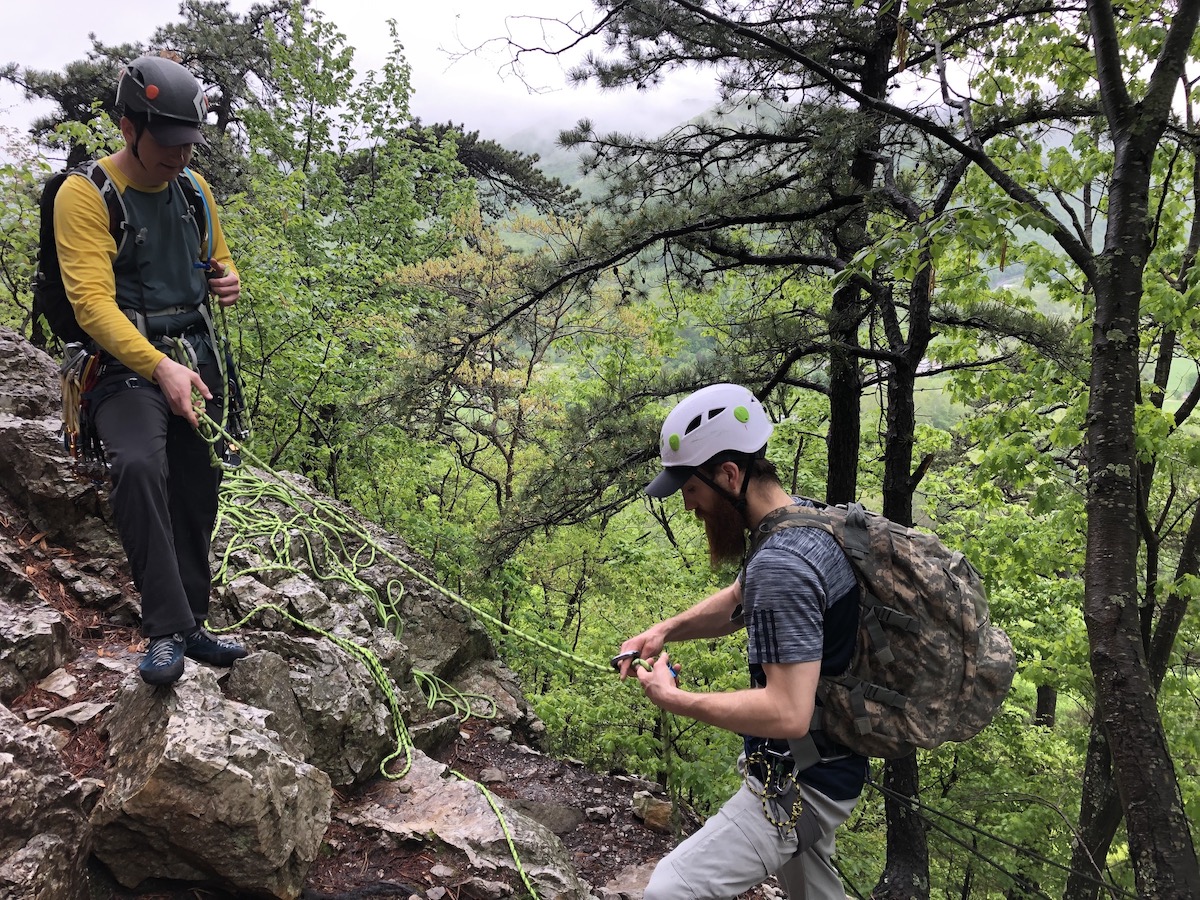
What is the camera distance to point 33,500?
3551 millimetres

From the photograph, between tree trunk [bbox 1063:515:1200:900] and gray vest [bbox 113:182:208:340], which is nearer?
gray vest [bbox 113:182:208:340]

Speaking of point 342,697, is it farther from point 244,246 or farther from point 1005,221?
point 244,246

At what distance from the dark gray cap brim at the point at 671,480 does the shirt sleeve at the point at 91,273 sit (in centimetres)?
186

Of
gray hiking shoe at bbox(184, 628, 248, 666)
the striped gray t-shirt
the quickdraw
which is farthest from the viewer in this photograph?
gray hiking shoe at bbox(184, 628, 248, 666)

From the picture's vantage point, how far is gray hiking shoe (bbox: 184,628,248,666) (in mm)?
2961

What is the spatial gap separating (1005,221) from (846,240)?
6.64 feet

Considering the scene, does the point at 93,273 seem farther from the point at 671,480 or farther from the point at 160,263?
the point at 671,480

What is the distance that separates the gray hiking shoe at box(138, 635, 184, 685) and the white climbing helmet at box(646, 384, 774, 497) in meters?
1.89

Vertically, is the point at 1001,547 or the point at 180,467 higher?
the point at 180,467

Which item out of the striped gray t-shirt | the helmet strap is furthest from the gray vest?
the striped gray t-shirt

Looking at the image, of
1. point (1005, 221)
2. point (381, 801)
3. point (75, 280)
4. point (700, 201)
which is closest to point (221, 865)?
point (381, 801)

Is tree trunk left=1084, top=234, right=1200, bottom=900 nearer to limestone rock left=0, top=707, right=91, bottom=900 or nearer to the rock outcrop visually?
the rock outcrop

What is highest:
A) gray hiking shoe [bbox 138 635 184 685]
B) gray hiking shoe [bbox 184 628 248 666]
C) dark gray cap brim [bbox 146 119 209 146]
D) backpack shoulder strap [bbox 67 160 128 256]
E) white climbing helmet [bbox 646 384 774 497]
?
dark gray cap brim [bbox 146 119 209 146]

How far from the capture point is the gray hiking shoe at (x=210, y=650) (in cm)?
296
